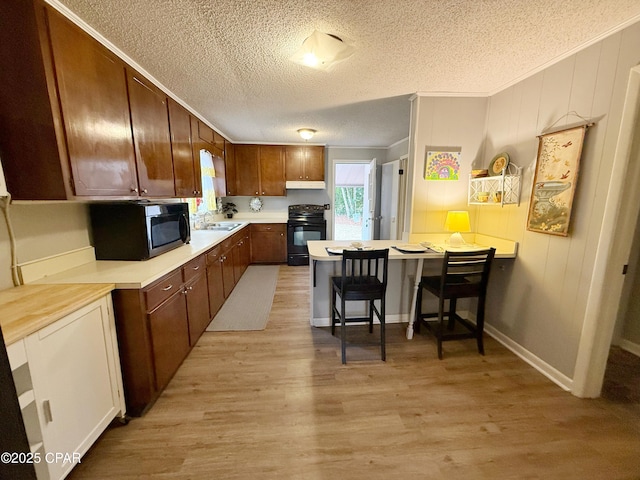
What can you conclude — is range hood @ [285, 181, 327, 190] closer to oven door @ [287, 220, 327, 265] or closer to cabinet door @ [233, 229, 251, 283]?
oven door @ [287, 220, 327, 265]

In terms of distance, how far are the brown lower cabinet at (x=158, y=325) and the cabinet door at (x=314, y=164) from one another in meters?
2.98

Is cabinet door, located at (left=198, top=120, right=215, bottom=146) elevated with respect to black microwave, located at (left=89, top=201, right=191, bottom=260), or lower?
elevated

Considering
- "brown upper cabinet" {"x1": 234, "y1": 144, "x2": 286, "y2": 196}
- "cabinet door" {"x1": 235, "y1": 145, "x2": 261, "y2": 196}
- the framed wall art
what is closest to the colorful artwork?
the framed wall art

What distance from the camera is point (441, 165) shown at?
8.57ft

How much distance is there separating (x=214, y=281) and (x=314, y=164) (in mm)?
3145

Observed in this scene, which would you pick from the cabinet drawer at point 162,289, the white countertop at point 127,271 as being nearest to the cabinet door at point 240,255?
the white countertop at point 127,271

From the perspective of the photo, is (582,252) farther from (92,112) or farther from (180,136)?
(180,136)

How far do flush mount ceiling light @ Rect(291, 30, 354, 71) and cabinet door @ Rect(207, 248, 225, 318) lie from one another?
6.54 feet

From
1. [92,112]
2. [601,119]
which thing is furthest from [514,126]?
[92,112]

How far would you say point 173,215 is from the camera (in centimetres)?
237

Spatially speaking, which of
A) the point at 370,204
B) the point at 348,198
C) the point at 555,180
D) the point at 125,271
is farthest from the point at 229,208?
the point at 555,180

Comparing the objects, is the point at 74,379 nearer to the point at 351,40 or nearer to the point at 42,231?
the point at 42,231

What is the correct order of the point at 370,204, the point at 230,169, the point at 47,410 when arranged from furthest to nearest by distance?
the point at 230,169
the point at 370,204
the point at 47,410

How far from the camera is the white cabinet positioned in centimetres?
106
